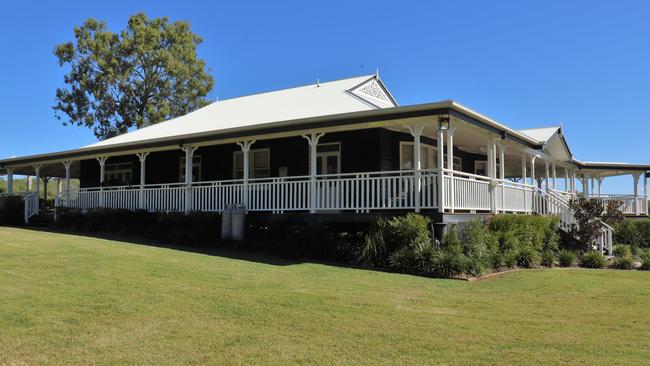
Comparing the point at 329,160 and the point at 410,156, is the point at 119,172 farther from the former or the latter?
the point at 410,156

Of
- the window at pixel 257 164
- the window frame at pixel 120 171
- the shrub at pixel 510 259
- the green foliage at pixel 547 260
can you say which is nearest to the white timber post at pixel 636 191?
the green foliage at pixel 547 260

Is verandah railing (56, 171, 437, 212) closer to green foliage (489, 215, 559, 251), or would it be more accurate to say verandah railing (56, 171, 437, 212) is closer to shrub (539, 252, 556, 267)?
green foliage (489, 215, 559, 251)

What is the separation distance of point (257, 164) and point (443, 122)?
8959 mm

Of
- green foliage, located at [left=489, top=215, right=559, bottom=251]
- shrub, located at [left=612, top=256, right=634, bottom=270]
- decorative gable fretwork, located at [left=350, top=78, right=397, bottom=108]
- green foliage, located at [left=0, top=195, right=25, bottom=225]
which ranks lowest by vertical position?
shrub, located at [left=612, top=256, right=634, bottom=270]

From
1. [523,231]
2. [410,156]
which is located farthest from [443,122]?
[410,156]

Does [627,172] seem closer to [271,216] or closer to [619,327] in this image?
[271,216]

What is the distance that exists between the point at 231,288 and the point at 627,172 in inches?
1153

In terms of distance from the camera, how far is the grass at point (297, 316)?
5371 mm

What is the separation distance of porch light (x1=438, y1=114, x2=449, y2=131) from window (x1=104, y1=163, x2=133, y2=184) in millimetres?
16485

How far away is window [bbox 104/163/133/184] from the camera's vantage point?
25.0 metres

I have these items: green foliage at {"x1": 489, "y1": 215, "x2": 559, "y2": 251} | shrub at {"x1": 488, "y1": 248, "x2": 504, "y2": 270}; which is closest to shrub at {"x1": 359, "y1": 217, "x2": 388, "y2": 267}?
shrub at {"x1": 488, "y1": 248, "x2": 504, "y2": 270}

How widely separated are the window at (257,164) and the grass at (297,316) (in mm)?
9102

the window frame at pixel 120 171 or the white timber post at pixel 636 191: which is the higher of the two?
the window frame at pixel 120 171

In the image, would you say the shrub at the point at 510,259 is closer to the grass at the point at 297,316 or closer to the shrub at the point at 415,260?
the grass at the point at 297,316
